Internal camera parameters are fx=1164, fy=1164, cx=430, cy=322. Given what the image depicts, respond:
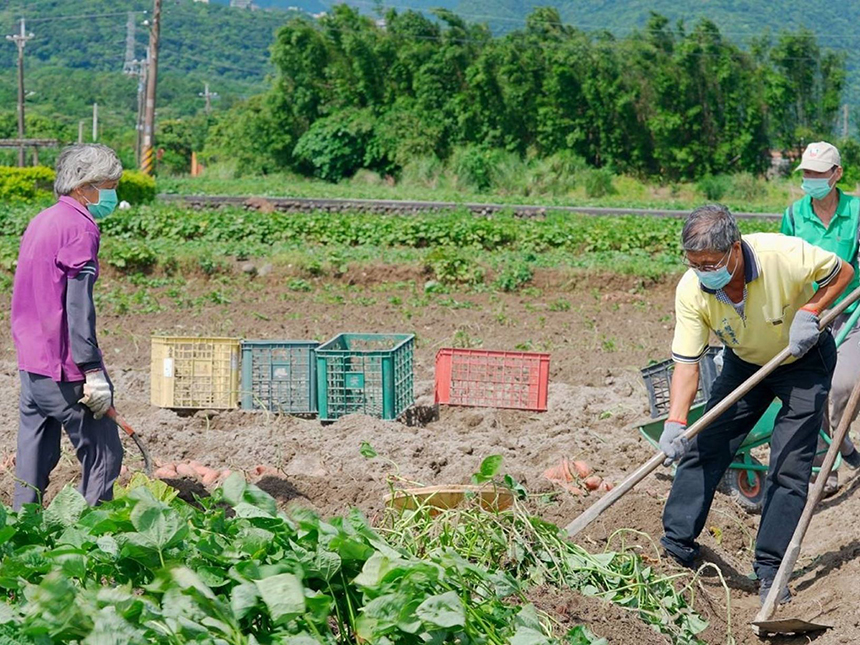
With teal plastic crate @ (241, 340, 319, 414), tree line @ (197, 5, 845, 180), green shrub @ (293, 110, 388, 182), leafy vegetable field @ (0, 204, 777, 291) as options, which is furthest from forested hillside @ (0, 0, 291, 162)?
teal plastic crate @ (241, 340, 319, 414)

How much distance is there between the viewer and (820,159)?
6102mm

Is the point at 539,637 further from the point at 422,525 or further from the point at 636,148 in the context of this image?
the point at 636,148

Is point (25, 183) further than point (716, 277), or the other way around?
point (25, 183)

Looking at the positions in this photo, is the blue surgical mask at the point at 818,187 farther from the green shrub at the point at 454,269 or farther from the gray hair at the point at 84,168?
the green shrub at the point at 454,269

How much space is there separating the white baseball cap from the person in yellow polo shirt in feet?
4.38

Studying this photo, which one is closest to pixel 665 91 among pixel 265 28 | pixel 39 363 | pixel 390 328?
pixel 390 328

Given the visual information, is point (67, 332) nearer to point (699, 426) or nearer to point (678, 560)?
point (699, 426)

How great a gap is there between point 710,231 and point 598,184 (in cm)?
3315

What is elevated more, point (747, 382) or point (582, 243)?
point (747, 382)

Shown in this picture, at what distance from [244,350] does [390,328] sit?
4.02 m

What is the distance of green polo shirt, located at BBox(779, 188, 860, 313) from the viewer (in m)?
6.28

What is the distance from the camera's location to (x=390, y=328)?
11.8 metres

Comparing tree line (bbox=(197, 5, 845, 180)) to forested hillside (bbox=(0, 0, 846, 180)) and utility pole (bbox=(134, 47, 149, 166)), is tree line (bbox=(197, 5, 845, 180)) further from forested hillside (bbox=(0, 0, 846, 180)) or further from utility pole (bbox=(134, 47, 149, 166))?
utility pole (bbox=(134, 47, 149, 166))

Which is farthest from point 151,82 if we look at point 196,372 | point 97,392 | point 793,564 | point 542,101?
point 793,564
